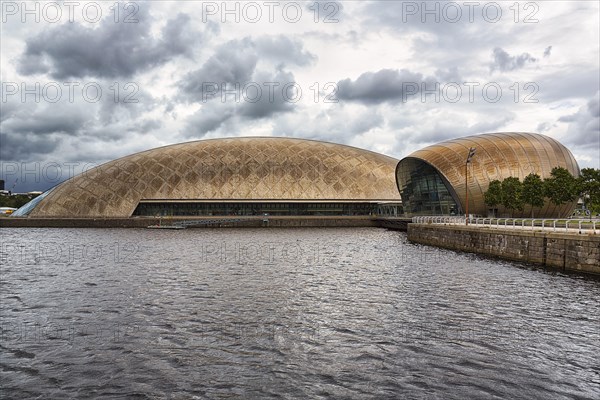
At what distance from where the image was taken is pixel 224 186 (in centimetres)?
10356

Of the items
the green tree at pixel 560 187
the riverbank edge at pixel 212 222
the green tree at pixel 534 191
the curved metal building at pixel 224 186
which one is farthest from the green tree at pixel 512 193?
the curved metal building at pixel 224 186

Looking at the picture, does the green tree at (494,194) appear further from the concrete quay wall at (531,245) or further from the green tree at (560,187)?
the concrete quay wall at (531,245)

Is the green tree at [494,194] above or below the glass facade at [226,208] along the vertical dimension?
above

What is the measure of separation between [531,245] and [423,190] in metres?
50.0

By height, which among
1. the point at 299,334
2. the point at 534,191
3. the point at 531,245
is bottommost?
the point at 299,334

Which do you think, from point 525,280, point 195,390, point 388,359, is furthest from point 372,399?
point 525,280

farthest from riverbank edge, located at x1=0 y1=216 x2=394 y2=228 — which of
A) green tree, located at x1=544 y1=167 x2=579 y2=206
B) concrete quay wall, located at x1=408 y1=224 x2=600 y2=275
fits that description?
concrete quay wall, located at x1=408 y1=224 x2=600 y2=275

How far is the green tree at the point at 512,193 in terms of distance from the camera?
6241cm

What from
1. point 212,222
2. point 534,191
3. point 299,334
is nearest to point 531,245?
point 299,334

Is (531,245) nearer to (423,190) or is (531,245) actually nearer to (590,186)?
(590,186)

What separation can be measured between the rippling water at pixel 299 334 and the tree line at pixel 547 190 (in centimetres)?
2663

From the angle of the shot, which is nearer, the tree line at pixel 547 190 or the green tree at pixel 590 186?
the green tree at pixel 590 186

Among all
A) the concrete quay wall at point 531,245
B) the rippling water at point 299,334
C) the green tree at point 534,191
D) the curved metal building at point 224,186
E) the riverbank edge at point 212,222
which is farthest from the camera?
the curved metal building at point 224,186

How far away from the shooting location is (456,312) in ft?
61.7
